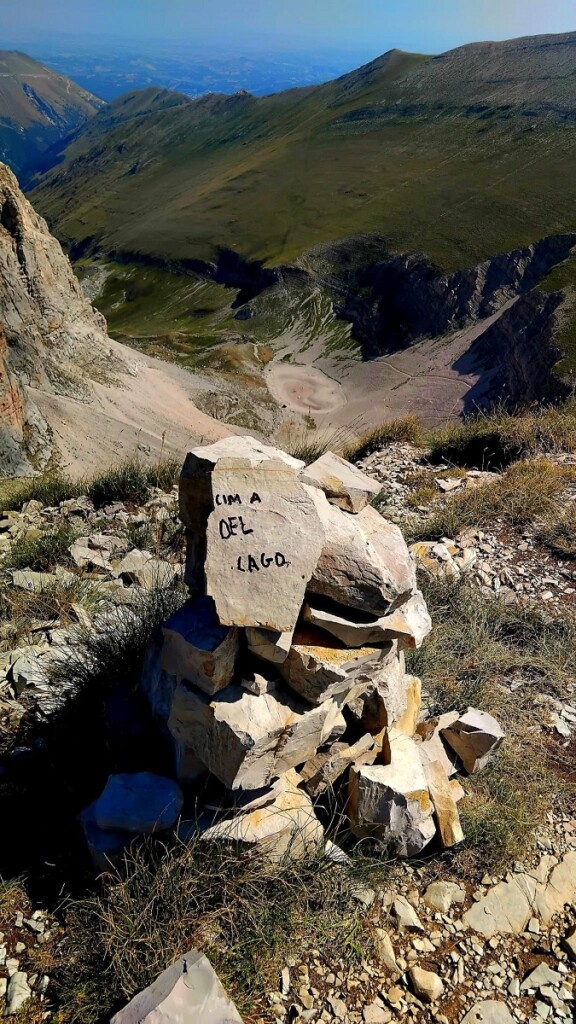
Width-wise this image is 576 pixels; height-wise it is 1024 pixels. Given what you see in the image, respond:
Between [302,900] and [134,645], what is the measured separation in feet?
6.91

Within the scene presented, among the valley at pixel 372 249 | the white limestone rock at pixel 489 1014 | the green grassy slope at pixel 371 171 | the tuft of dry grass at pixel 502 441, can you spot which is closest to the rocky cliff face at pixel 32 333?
the valley at pixel 372 249

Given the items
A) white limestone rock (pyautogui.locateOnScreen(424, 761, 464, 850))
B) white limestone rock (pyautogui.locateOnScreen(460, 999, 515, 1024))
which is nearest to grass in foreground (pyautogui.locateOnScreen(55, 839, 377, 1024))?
white limestone rock (pyautogui.locateOnScreen(460, 999, 515, 1024))

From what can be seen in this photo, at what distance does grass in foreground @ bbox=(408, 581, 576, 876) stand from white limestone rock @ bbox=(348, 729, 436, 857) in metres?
0.40

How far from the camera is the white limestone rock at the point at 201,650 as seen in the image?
303 cm

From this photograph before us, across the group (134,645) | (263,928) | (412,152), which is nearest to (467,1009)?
(263,928)

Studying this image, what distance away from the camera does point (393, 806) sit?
328 cm

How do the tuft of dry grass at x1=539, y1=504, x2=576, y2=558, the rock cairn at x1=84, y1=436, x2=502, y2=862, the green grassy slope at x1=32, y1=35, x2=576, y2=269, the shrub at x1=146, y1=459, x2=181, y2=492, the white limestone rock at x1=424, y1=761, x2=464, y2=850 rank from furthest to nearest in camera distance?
the green grassy slope at x1=32, y1=35, x2=576, y2=269, the shrub at x1=146, y1=459, x2=181, y2=492, the tuft of dry grass at x1=539, y1=504, x2=576, y2=558, the white limestone rock at x1=424, y1=761, x2=464, y2=850, the rock cairn at x1=84, y1=436, x2=502, y2=862

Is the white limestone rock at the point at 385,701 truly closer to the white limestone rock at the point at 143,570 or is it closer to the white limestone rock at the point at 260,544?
the white limestone rock at the point at 260,544

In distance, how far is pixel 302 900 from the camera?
309 cm

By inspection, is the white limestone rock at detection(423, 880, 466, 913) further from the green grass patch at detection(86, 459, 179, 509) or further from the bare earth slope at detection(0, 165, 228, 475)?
the bare earth slope at detection(0, 165, 228, 475)

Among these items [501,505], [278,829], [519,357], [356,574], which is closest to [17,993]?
[278,829]

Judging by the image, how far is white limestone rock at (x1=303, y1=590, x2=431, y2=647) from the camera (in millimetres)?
3199

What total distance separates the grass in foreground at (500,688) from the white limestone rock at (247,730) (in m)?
1.31

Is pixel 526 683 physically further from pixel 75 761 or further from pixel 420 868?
pixel 75 761
